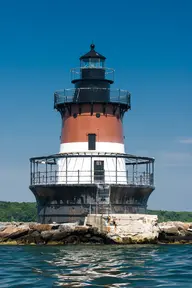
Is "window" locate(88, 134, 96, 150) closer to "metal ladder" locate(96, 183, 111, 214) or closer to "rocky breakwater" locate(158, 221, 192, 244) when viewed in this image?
"metal ladder" locate(96, 183, 111, 214)

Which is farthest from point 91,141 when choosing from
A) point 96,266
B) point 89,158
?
point 96,266

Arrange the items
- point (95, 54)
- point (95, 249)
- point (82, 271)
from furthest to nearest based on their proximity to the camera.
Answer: point (95, 54) < point (95, 249) < point (82, 271)

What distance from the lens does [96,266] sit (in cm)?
2920

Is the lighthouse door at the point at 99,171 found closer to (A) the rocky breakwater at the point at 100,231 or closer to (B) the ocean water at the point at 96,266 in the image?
(A) the rocky breakwater at the point at 100,231

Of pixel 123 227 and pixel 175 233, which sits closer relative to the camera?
pixel 123 227

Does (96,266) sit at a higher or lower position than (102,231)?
lower

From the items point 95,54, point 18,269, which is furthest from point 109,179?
point 18,269

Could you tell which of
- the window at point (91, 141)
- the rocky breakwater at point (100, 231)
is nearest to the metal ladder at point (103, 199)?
the rocky breakwater at point (100, 231)

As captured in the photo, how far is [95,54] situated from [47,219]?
10309 mm

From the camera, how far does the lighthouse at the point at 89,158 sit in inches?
1677

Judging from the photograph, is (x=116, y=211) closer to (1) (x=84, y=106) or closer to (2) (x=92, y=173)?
(2) (x=92, y=173)

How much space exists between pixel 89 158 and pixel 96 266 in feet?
50.3

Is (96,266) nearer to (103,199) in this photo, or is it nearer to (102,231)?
(102,231)

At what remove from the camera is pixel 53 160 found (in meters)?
46.3
